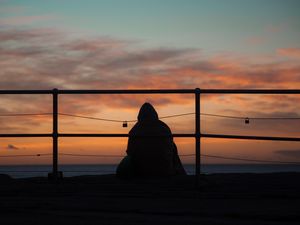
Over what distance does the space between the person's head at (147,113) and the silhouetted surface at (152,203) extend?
2956mm

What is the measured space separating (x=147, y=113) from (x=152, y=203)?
5.26 meters

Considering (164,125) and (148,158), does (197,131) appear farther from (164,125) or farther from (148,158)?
(164,125)

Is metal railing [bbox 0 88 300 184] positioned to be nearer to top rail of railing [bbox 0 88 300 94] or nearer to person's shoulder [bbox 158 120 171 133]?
top rail of railing [bbox 0 88 300 94]

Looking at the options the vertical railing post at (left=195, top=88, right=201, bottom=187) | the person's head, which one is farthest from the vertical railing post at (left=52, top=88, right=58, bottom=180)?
the person's head

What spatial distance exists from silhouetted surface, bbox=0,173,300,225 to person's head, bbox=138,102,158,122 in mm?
2956

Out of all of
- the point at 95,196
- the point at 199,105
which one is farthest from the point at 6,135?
the point at 199,105

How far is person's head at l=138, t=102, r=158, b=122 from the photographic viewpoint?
35.0 ft

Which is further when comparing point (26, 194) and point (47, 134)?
point (47, 134)

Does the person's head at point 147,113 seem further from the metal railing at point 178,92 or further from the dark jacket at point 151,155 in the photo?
the metal railing at point 178,92

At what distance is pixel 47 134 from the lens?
7605 mm

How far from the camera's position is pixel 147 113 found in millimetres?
10773

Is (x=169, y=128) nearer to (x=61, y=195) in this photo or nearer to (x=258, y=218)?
(x=61, y=195)

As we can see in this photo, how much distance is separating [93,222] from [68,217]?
342 mm

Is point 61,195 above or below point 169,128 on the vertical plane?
below
